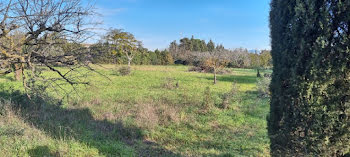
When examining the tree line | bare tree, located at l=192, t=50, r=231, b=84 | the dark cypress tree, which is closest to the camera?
the dark cypress tree

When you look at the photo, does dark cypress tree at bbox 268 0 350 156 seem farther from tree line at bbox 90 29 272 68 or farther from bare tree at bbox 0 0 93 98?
bare tree at bbox 0 0 93 98

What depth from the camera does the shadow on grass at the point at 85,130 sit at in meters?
3.99

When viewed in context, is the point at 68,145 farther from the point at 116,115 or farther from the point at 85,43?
the point at 116,115

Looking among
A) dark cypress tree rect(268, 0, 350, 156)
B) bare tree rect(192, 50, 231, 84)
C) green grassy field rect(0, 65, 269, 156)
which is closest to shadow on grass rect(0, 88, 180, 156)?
green grassy field rect(0, 65, 269, 156)

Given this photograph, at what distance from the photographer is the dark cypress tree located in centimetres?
187

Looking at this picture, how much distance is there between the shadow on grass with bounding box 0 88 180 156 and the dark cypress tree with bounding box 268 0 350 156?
2514 mm

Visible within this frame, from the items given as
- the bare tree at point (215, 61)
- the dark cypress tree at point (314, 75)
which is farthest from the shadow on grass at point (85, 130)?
the bare tree at point (215, 61)

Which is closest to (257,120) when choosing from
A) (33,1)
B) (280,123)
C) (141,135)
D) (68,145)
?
(141,135)

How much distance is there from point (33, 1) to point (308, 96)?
13.7 ft

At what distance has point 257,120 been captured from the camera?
6379 millimetres

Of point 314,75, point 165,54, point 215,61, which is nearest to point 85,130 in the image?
point 314,75

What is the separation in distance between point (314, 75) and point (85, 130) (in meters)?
4.69

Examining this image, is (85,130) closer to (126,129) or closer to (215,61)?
(126,129)

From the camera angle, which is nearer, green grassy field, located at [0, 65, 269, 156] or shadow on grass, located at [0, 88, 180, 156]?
green grassy field, located at [0, 65, 269, 156]
